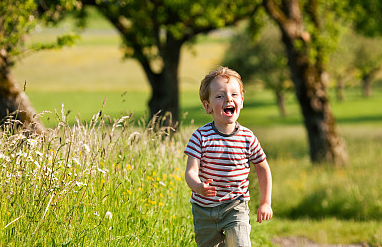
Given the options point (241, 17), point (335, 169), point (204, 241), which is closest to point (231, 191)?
point (204, 241)

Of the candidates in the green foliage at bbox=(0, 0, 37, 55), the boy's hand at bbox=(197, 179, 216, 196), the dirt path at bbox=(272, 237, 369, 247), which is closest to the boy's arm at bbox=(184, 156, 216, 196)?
the boy's hand at bbox=(197, 179, 216, 196)

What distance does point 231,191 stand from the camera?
158 inches

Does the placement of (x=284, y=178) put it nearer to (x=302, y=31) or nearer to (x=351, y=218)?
(x=351, y=218)

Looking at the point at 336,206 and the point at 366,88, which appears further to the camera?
the point at 366,88

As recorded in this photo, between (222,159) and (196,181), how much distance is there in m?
0.33

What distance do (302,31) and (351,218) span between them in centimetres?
684

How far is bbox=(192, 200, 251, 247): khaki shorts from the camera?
3996 mm

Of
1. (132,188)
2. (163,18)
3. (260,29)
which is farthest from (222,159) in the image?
(260,29)

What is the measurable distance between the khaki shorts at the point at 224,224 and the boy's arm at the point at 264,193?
4.9 inches

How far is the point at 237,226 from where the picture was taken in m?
4.00

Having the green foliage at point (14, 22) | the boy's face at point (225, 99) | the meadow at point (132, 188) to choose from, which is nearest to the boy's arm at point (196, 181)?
the boy's face at point (225, 99)

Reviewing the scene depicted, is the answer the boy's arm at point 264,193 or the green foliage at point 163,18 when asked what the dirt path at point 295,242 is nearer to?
the boy's arm at point 264,193

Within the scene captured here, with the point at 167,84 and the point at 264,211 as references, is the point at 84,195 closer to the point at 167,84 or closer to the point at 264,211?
the point at 264,211

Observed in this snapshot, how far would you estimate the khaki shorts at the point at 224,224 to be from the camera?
13.1 feet
